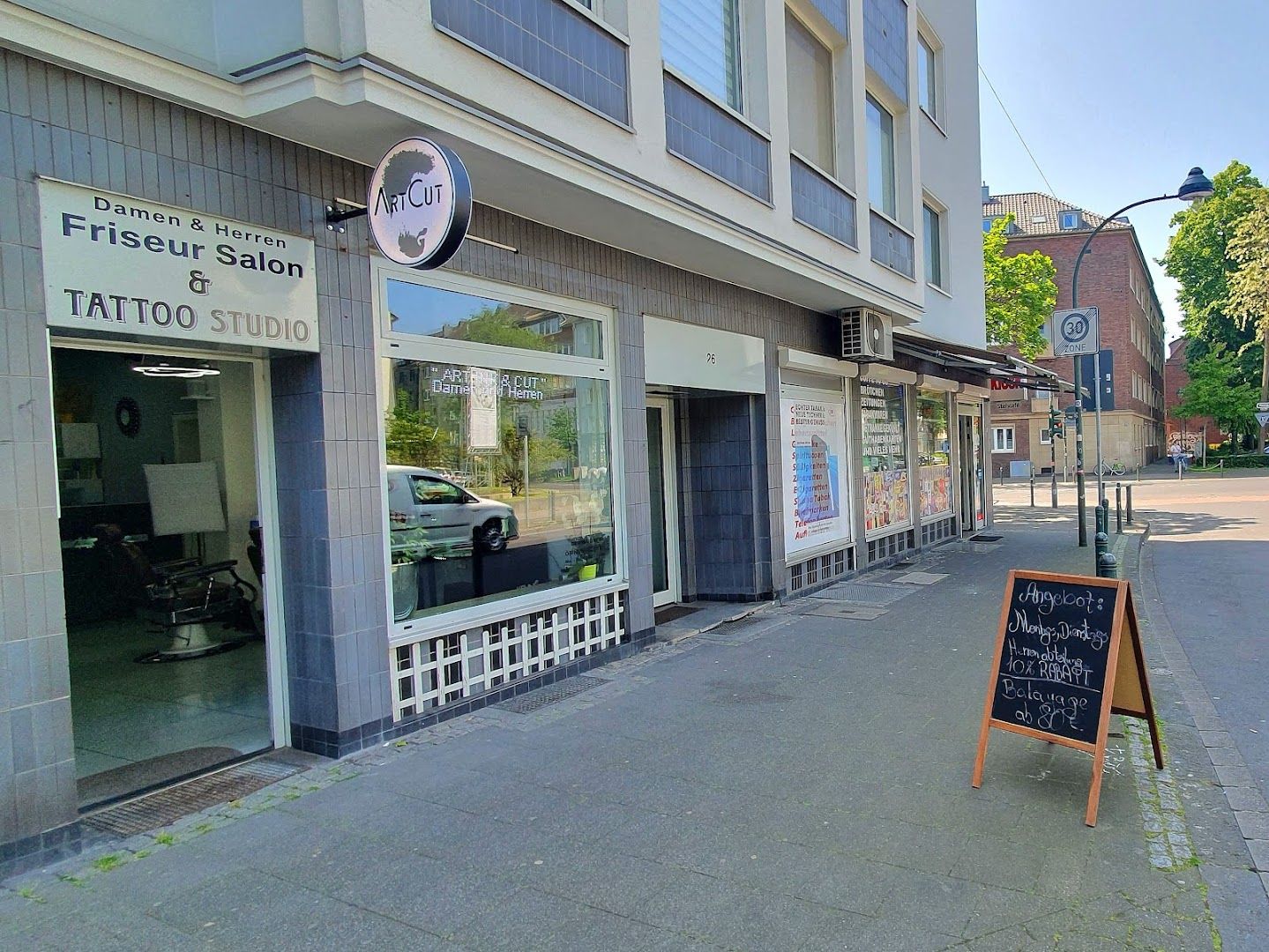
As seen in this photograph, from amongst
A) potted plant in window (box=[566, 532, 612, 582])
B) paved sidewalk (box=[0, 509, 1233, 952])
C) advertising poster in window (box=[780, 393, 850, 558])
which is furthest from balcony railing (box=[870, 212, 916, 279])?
paved sidewalk (box=[0, 509, 1233, 952])

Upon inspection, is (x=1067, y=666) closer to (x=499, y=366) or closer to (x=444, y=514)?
(x=444, y=514)

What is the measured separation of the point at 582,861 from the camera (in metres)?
3.92

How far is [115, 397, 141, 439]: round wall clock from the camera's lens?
8.95 m

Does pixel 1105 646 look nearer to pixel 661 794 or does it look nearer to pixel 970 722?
pixel 970 722

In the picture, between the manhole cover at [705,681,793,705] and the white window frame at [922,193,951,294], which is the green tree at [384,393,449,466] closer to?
the manhole cover at [705,681,793,705]

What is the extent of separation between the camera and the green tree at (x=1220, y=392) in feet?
178

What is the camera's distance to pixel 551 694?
6.70 metres

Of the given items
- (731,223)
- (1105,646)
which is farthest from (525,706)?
(731,223)

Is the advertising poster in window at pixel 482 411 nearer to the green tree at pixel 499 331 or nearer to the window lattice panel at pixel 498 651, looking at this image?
the green tree at pixel 499 331

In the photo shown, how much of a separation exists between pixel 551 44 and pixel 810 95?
5.68m

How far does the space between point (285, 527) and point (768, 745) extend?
3.29 metres

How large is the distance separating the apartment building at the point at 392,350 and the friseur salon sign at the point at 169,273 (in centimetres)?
2

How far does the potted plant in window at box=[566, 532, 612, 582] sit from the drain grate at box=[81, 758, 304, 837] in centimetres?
304

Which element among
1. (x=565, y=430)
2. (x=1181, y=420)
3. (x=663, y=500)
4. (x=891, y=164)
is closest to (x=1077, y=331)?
(x=891, y=164)
